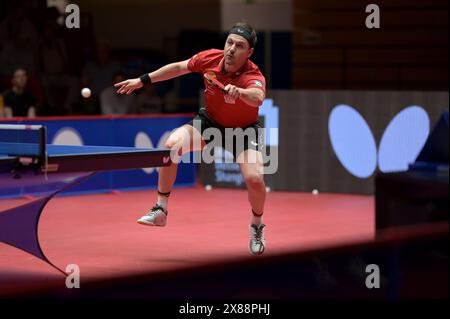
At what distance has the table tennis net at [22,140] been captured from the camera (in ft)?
19.9

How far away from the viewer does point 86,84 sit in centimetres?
1442

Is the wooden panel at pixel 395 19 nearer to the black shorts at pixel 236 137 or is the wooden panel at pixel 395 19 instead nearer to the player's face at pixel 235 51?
the black shorts at pixel 236 137

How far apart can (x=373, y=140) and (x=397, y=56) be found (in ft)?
17.2

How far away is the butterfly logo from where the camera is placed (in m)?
11.7

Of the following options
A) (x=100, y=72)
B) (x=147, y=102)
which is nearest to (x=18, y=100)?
(x=100, y=72)

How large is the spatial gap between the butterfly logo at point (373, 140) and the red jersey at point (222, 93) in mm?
4367

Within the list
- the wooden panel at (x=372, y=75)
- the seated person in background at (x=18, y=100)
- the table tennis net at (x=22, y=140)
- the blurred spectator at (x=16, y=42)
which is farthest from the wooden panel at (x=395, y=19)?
the table tennis net at (x=22, y=140)

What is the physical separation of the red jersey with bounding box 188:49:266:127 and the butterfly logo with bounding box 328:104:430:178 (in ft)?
14.3

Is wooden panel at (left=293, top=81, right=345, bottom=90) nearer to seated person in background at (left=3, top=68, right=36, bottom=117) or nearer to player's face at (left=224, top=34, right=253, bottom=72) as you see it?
seated person in background at (left=3, top=68, right=36, bottom=117)

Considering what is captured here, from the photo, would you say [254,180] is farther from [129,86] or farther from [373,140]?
→ [373,140]

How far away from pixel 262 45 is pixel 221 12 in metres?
1.02

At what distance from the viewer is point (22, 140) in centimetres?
671

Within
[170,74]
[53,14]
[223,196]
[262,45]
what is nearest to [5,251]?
[170,74]

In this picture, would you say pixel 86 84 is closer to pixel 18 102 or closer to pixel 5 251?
pixel 18 102
